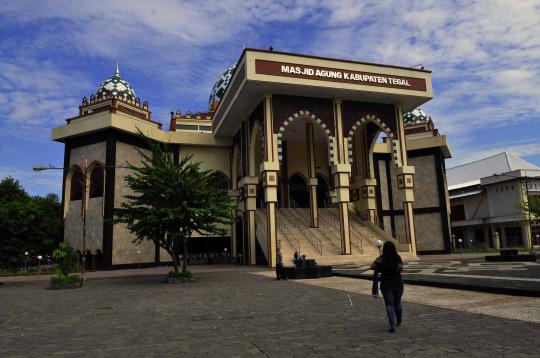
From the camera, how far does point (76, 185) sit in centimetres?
3064

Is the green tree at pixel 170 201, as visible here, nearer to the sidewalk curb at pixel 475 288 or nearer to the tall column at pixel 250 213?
the sidewalk curb at pixel 475 288

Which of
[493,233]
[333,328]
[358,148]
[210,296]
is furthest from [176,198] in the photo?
[493,233]

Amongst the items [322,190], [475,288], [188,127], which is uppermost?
[188,127]

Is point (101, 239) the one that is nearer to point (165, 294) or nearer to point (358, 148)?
point (165, 294)

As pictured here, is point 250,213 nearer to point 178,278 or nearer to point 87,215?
point 178,278

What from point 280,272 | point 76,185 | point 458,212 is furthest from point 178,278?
point 458,212

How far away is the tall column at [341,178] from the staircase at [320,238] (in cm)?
109

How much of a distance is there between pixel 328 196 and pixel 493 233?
2501 centimetres

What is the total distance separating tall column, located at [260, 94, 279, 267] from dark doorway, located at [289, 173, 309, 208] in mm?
12718

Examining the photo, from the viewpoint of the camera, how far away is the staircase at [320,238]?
26.0 m

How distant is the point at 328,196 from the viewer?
125 ft

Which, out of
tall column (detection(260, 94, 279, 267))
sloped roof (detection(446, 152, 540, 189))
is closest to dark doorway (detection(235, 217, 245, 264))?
tall column (detection(260, 94, 279, 267))

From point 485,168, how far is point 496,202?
10159mm

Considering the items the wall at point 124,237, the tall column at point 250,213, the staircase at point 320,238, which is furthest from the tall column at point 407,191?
the wall at point 124,237
